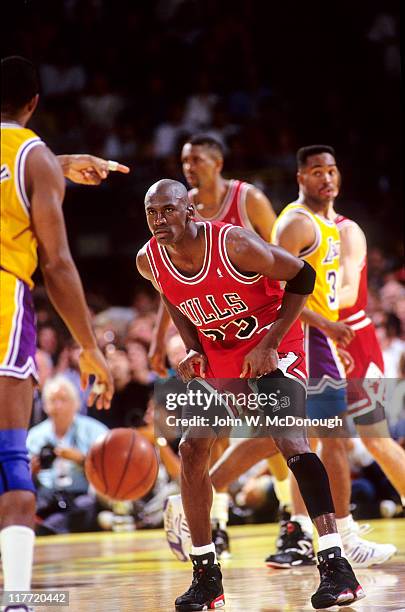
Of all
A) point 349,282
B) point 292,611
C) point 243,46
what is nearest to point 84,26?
point 243,46

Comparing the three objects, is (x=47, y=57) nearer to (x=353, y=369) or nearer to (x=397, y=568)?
(x=353, y=369)

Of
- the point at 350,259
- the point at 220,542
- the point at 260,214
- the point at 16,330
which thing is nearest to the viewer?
the point at 16,330

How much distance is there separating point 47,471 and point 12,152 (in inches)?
189

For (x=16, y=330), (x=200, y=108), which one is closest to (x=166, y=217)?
(x=16, y=330)

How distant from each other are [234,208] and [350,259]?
29.2 inches

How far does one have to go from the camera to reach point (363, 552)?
205 inches

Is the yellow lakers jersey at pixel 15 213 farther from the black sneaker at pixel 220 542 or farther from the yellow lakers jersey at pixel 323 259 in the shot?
the black sneaker at pixel 220 542

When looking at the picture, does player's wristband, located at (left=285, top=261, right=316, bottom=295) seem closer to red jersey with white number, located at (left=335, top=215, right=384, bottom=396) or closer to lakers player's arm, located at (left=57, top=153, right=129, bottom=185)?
lakers player's arm, located at (left=57, top=153, right=129, bottom=185)

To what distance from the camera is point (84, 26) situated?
461 inches

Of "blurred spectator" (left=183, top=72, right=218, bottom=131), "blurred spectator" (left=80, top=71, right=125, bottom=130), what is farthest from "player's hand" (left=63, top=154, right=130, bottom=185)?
"blurred spectator" (left=80, top=71, right=125, bottom=130)

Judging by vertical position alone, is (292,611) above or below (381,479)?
below

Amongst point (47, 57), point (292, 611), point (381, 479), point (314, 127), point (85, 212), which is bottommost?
point (292, 611)

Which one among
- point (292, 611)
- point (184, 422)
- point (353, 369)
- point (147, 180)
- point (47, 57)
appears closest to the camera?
point (292, 611)

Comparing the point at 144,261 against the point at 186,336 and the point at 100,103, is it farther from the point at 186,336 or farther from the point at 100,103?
the point at 100,103
